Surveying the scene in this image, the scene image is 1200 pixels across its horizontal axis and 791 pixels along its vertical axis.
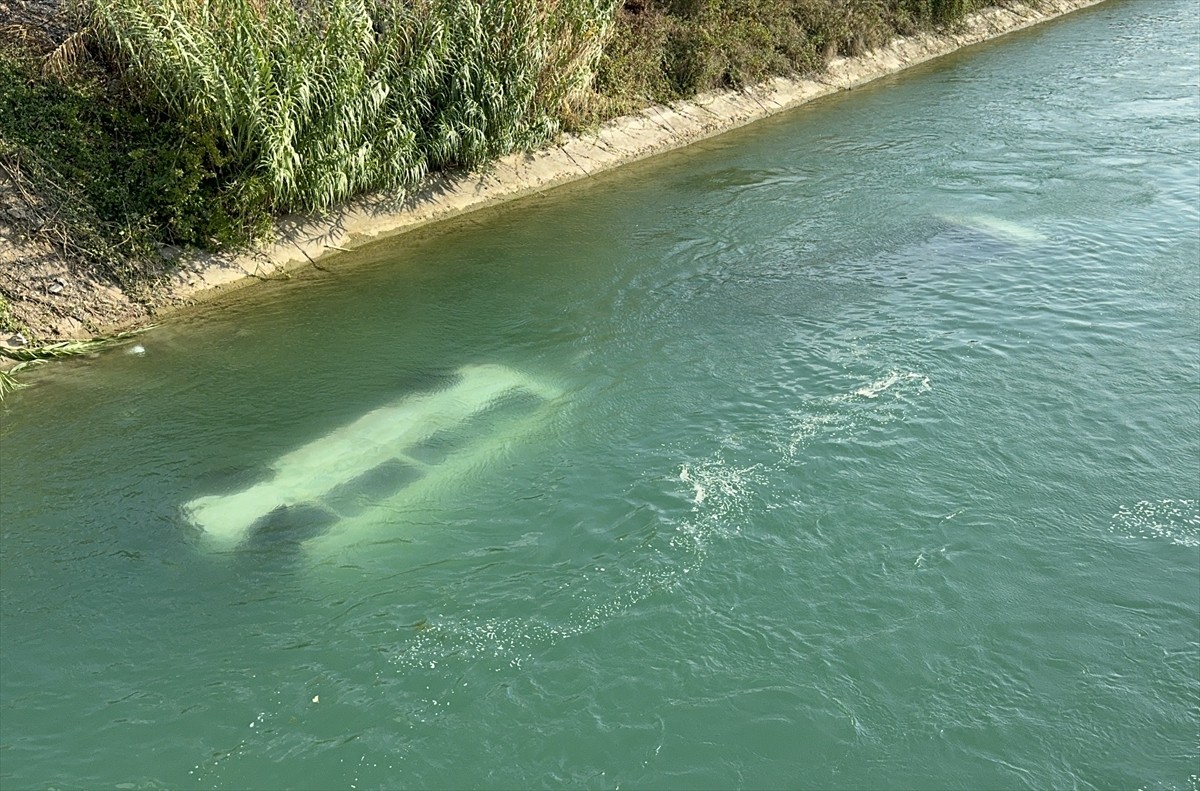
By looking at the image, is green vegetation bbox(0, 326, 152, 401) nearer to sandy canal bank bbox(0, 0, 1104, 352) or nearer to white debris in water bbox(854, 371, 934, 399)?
sandy canal bank bbox(0, 0, 1104, 352)

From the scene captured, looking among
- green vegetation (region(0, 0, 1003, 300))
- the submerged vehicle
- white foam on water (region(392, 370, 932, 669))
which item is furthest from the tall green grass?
white foam on water (region(392, 370, 932, 669))

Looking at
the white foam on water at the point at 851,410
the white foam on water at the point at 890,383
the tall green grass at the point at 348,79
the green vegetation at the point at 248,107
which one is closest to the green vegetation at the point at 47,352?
the green vegetation at the point at 248,107

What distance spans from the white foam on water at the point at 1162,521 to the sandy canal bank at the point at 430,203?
33.2ft

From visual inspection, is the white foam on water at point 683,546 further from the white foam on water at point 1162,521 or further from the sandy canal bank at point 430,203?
the sandy canal bank at point 430,203

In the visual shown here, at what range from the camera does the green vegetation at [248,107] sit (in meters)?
12.4

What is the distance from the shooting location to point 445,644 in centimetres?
701

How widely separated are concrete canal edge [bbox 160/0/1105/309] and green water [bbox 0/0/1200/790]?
623 mm

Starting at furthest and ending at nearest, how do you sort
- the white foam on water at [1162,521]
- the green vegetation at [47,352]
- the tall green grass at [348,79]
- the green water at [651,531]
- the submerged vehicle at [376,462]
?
the tall green grass at [348,79]
the green vegetation at [47,352]
the submerged vehicle at [376,462]
the white foam on water at [1162,521]
the green water at [651,531]

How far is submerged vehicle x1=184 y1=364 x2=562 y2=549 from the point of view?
27.1 ft

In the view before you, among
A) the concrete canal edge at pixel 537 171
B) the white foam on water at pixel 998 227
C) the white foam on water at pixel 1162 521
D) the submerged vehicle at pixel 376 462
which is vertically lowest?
the white foam on water at pixel 1162 521

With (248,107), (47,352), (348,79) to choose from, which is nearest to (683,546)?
(47,352)

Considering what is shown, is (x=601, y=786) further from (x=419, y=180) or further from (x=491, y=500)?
(x=419, y=180)

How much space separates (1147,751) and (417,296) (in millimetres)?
9395

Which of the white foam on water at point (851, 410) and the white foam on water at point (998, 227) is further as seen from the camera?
the white foam on water at point (998, 227)
